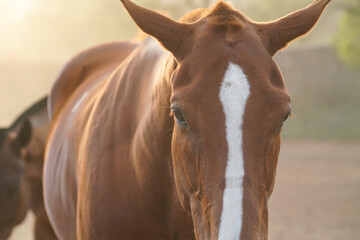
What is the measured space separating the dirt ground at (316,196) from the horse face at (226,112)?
6.25 metres

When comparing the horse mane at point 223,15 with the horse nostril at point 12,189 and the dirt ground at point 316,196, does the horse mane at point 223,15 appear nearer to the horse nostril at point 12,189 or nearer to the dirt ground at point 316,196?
the horse nostril at point 12,189

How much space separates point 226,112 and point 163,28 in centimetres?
49

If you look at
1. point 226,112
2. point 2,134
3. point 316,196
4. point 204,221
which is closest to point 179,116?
point 226,112

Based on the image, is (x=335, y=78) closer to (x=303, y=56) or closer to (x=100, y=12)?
(x=303, y=56)

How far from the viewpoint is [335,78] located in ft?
73.1

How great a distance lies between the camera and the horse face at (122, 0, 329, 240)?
2.19 m

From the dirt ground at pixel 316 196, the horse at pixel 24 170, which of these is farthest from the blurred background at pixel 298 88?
the horse at pixel 24 170

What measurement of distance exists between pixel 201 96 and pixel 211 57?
0.17 meters

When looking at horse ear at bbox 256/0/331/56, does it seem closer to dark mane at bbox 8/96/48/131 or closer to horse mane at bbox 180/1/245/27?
horse mane at bbox 180/1/245/27

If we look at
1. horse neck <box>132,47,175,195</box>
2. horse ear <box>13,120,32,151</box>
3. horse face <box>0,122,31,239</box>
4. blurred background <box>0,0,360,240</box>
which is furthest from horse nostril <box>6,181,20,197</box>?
horse neck <box>132,47,175,195</box>

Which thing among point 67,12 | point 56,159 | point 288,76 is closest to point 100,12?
point 67,12

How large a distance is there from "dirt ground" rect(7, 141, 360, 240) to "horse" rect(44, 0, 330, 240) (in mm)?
5685

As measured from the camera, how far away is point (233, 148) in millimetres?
2197

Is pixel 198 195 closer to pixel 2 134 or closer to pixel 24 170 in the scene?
pixel 24 170
